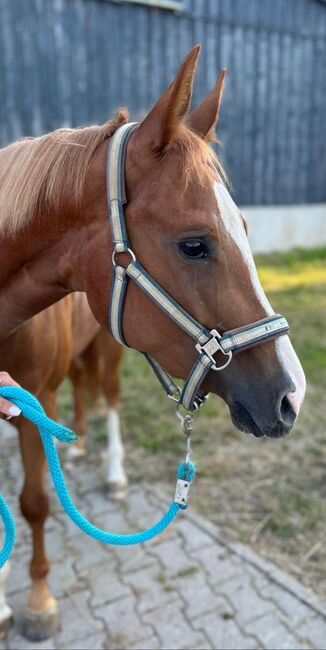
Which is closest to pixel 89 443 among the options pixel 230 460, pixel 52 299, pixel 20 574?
pixel 230 460

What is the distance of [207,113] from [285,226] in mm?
10439

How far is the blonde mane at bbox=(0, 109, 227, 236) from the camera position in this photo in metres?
1.55

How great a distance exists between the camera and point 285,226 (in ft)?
37.9

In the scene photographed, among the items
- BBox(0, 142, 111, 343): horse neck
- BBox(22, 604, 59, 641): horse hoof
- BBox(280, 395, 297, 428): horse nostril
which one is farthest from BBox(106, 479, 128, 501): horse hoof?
BBox(280, 395, 297, 428): horse nostril

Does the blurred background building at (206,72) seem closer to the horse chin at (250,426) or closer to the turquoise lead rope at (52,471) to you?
the turquoise lead rope at (52,471)

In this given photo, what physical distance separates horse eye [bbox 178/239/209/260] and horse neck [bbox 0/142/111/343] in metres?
0.27

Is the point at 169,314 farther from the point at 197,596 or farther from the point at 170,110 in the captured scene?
the point at 197,596

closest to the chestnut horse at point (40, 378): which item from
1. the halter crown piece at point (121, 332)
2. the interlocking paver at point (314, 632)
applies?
the halter crown piece at point (121, 332)

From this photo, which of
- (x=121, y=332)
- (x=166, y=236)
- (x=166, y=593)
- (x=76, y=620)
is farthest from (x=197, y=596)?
(x=166, y=236)

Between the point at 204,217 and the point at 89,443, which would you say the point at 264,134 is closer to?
the point at 89,443

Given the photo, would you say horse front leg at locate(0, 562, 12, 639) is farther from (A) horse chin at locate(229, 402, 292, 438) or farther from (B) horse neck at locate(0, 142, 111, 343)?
(A) horse chin at locate(229, 402, 292, 438)

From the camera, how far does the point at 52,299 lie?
68.5 inches

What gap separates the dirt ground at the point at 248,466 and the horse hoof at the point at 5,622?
1.23 meters

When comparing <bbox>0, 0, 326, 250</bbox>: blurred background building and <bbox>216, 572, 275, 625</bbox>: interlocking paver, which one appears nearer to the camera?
<bbox>216, 572, 275, 625</bbox>: interlocking paver
